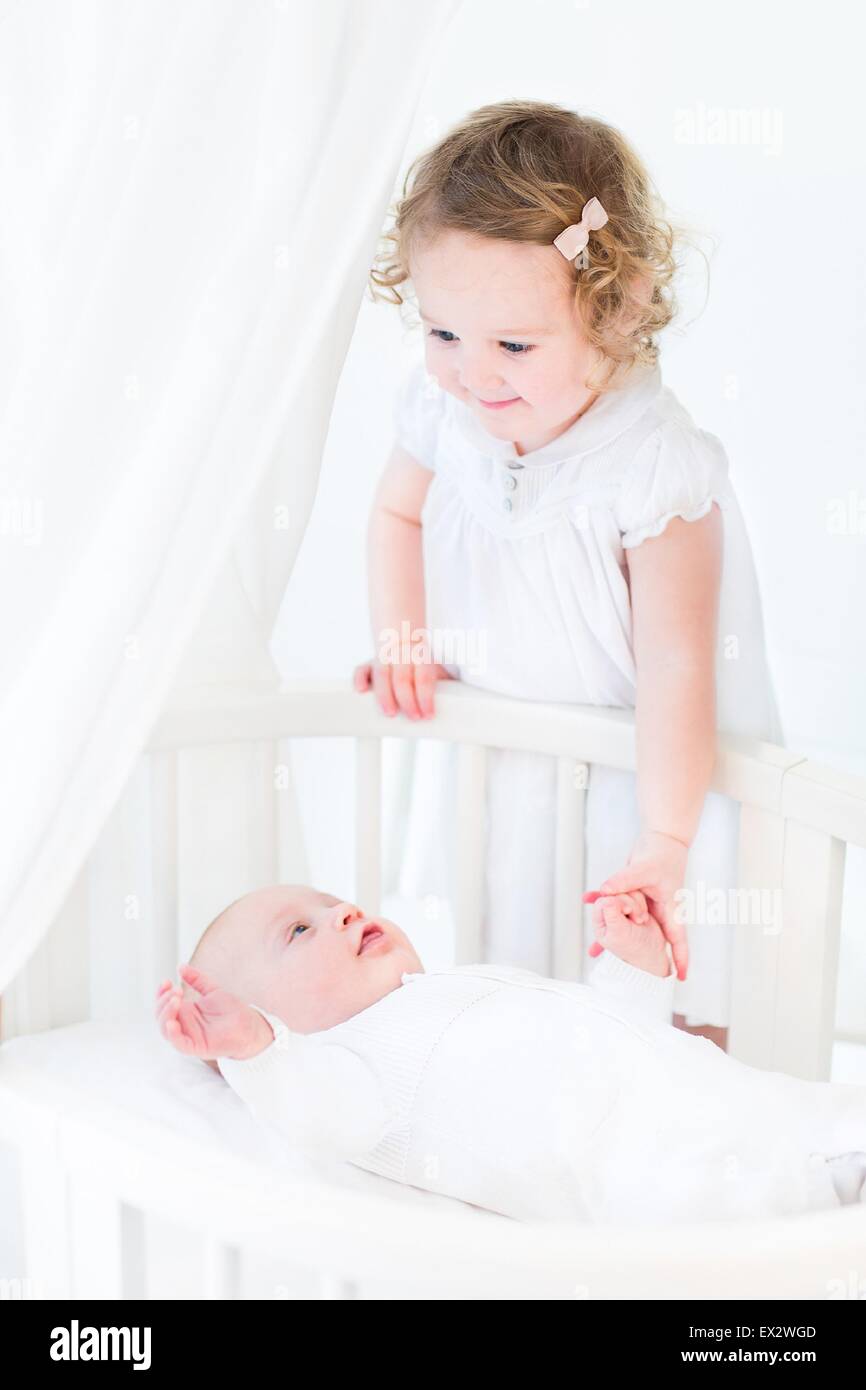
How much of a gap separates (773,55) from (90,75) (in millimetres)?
787

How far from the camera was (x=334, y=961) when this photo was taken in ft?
3.91

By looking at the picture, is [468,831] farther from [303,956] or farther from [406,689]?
[303,956]

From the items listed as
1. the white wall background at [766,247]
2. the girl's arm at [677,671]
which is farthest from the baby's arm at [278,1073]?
the white wall background at [766,247]

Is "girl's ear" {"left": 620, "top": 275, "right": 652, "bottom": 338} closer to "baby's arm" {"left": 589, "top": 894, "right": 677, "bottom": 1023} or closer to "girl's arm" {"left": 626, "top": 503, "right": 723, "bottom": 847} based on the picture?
"girl's arm" {"left": 626, "top": 503, "right": 723, "bottom": 847}

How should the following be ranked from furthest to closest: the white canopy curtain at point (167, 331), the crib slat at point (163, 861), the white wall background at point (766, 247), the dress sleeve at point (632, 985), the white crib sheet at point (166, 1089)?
the white wall background at point (766, 247)
the crib slat at point (163, 861)
the dress sleeve at point (632, 985)
the white crib sheet at point (166, 1089)
the white canopy curtain at point (167, 331)

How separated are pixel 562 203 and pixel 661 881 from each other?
55 centimetres

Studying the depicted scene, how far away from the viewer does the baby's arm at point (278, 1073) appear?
97 cm

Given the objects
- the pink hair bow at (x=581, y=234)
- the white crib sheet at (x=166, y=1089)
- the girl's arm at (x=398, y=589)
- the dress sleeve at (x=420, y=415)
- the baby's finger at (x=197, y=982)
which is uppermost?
the pink hair bow at (x=581, y=234)

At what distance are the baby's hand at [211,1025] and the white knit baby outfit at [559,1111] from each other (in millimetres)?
14

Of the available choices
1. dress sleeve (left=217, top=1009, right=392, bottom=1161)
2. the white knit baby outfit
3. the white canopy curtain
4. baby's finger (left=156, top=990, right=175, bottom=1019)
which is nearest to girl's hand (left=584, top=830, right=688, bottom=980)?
the white knit baby outfit

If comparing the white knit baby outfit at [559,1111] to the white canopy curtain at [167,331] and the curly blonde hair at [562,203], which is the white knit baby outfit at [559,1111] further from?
the curly blonde hair at [562,203]

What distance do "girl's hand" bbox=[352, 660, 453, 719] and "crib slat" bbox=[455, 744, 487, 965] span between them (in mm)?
62

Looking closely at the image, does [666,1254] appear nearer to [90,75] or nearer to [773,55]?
[90,75]

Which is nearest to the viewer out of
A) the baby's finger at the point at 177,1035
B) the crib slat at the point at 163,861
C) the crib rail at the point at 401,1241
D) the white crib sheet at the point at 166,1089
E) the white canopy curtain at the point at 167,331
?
the crib rail at the point at 401,1241
